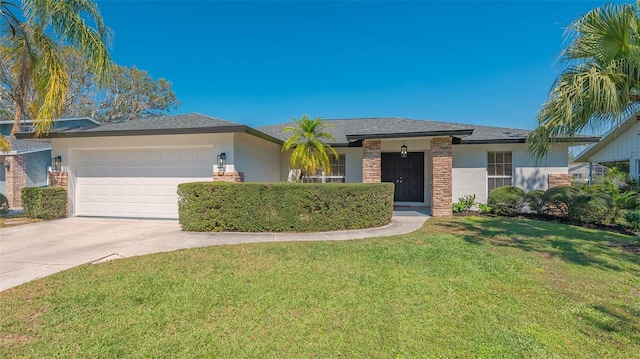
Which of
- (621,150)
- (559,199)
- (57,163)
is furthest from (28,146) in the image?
(621,150)

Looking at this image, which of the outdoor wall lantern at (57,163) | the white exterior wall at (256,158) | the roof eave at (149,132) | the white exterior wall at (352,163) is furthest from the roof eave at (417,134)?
the outdoor wall lantern at (57,163)

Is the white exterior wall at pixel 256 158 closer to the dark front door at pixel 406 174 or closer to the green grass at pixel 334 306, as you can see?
the green grass at pixel 334 306

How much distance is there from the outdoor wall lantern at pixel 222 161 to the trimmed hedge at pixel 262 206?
3.84 ft

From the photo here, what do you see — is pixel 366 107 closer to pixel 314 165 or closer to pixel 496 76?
pixel 496 76

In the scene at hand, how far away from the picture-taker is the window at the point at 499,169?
36.0 ft

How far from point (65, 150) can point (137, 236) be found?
5.38m

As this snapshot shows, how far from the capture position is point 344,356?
2326 millimetres

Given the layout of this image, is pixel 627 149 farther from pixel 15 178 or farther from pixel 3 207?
pixel 15 178

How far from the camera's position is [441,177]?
30.8ft

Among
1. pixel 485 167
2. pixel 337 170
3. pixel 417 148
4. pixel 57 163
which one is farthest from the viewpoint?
pixel 337 170

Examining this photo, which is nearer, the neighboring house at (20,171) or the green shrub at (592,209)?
the green shrub at (592,209)

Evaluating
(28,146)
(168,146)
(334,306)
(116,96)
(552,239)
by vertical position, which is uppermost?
(116,96)

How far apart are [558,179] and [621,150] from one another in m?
7.97

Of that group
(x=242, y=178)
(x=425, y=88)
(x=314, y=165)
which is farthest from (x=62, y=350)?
(x=425, y=88)
